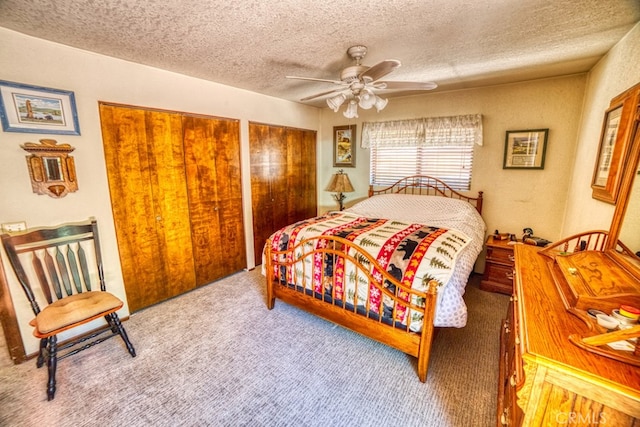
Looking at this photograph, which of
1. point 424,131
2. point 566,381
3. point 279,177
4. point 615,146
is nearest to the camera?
point 566,381

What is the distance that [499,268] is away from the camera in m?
3.02

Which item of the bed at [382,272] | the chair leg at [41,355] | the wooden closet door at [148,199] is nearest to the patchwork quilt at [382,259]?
the bed at [382,272]

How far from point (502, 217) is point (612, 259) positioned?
2.33 m

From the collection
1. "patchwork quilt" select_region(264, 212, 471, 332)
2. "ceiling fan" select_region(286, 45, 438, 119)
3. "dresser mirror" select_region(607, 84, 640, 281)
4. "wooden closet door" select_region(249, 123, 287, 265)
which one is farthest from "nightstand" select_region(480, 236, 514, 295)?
"wooden closet door" select_region(249, 123, 287, 265)

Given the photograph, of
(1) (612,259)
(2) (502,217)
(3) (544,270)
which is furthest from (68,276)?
(2) (502,217)

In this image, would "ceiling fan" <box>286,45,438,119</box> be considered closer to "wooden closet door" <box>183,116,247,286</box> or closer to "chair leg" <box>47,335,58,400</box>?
"wooden closet door" <box>183,116,247,286</box>

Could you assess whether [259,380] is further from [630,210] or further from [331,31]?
[331,31]

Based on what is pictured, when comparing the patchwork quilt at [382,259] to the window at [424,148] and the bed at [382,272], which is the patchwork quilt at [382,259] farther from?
the window at [424,148]

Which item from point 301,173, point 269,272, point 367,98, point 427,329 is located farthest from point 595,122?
point 301,173

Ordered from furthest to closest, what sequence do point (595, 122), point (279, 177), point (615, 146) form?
point (279, 177) < point (595, 122) < point (615, 146)

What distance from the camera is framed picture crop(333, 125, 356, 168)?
441 cm

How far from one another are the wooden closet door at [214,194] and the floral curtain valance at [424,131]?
2.04m

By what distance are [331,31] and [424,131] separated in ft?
7.44

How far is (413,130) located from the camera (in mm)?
3732
